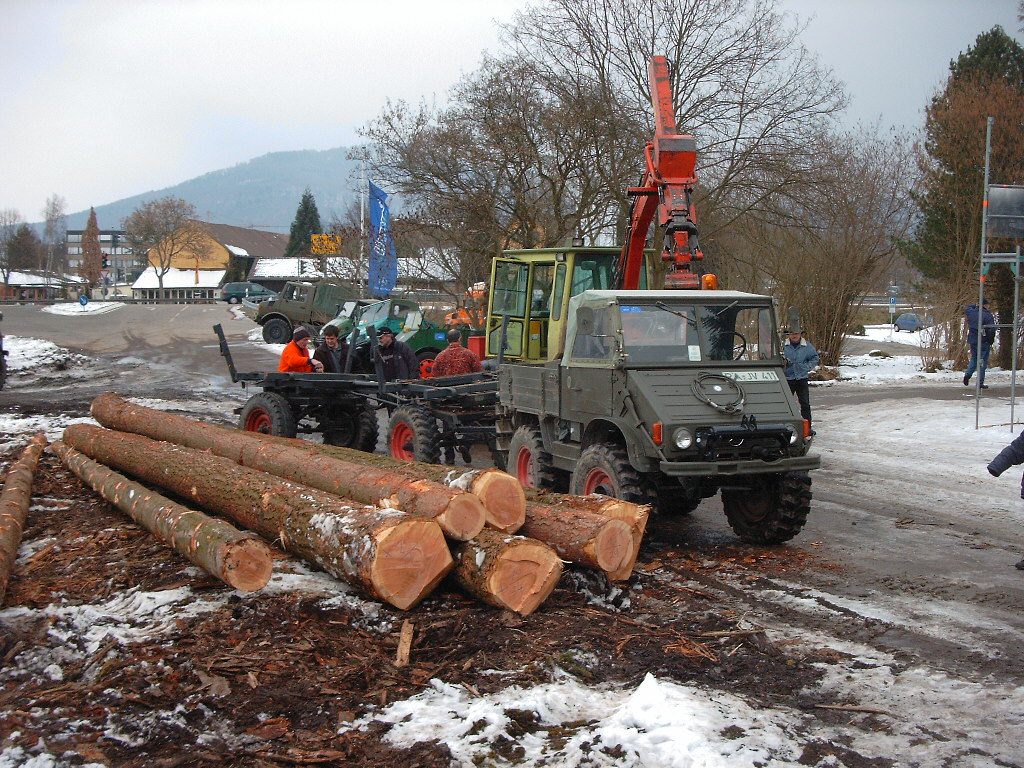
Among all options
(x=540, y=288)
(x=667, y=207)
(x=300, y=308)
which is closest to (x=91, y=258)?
(x=300, y=308)

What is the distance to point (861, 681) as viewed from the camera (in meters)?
4.84

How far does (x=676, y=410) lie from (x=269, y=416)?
637cm

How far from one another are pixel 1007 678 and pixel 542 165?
1991cm

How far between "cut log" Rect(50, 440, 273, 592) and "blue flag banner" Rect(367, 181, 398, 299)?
18925 millimetres

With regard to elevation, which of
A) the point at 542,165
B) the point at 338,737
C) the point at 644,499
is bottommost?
the point at 338,737

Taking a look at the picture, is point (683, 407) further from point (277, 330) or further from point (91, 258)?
point (91, 258)

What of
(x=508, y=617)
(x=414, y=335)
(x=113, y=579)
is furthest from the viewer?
(x=414, y=335)

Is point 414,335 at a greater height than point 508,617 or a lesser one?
greater

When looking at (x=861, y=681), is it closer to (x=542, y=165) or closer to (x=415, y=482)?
(x=415, y=482)

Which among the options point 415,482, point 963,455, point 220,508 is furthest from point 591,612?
point 963,455

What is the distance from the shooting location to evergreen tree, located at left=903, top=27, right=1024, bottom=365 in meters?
22.9

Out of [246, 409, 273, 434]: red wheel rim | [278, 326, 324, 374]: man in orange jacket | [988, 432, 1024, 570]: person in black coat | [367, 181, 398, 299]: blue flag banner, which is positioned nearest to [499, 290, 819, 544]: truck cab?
[988, 432, 1024, 570]: person in black coat

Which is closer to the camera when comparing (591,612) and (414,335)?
(591,612)

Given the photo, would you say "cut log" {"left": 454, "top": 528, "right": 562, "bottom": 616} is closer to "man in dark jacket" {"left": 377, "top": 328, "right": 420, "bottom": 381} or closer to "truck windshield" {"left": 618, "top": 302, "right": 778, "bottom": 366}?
"truck windshield" {"left": 618, "top": 302, "right": 778, "bottom": 366}
